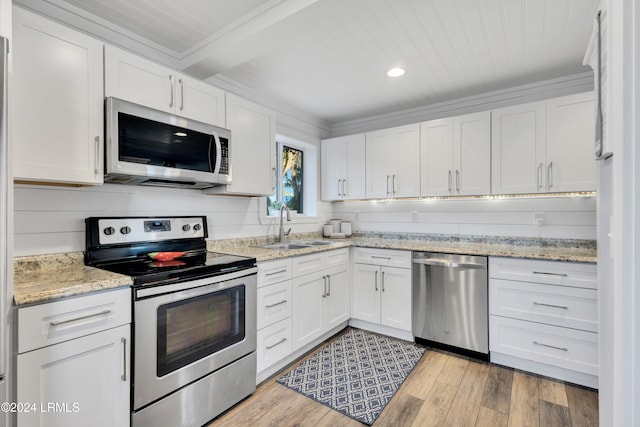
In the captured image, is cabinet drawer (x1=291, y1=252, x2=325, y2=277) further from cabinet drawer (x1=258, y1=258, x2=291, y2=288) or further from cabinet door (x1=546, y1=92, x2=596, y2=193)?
cabinet door (x1=546, y1=92, x2=596, y2=193)

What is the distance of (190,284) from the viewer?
1687mm

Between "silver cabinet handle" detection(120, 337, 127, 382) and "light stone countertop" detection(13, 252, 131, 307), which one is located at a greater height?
"light stone countertop" detection(13, 252, 131, 307)

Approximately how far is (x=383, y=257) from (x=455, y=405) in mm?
1349

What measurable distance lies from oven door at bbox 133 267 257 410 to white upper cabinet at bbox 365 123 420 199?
1895 mm

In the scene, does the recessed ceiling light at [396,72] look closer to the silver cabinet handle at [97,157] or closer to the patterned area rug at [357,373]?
the silver cabinet handle at [97,157]

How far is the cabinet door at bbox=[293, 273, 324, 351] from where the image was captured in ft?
8.24

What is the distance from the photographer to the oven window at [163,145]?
174cm

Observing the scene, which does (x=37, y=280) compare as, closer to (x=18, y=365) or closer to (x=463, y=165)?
(x=18, y=365)

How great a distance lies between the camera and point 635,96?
64 centimetres

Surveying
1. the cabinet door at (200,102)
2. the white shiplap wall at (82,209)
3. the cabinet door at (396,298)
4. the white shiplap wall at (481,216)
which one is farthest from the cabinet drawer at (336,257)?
the cabinet door at (200,102)

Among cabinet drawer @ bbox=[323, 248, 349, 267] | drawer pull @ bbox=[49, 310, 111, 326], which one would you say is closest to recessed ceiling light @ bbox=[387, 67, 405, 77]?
cabinet drawer @ bbox=[323, 248, 349, 267]

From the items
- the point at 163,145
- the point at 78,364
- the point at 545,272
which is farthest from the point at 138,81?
the point at 545,272

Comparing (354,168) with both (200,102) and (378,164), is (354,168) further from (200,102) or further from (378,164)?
(200,102)

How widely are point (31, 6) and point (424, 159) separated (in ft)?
10.2
